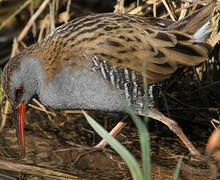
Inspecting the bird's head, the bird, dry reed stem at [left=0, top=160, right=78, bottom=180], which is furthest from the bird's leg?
the bird's head

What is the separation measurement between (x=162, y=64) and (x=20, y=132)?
1134 mm

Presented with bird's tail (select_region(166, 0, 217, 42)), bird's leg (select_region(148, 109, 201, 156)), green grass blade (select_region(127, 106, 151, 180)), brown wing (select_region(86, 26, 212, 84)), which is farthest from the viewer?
bird's leg (select_region(148, 109, 201, 156))

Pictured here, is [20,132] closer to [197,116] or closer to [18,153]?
[18,153]

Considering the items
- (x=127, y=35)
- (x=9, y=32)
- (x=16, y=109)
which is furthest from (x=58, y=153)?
(x=9, y=32)

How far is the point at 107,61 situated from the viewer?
8.98 ft

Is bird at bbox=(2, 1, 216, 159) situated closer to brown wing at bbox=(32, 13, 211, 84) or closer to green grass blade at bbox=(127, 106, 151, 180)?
brown wing at bbox=(32, 13, 211, 84)

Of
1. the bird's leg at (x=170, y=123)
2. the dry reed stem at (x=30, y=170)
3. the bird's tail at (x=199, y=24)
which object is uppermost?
the bird's tail at (x=199, y=24)

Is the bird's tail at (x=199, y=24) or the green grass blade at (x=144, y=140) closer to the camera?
the green grass blade at (x=144, y=140)

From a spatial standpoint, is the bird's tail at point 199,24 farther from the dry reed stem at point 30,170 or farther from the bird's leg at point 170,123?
the dry reed stem at point 30,170

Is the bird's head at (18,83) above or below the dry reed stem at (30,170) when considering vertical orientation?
above

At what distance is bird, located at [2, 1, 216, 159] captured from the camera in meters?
2.74

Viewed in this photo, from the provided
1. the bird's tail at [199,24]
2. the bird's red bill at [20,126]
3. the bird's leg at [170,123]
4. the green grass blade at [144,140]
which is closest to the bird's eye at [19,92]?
the bird's red bill at [20,126]

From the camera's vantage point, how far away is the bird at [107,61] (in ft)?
8.98

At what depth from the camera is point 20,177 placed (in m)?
2.79
